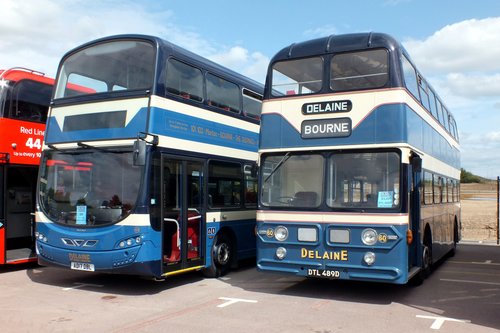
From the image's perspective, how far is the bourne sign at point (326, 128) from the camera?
28.0 feet

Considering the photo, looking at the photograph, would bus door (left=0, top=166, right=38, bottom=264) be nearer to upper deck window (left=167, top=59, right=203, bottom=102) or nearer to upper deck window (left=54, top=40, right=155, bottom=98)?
upper deck window (left=54, top=40, right=155, bottom=98)

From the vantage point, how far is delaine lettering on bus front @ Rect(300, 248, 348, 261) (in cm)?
829

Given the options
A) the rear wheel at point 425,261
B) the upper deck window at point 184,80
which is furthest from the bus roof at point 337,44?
the rear wheel at point 425,261

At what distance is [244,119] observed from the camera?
12172 mm

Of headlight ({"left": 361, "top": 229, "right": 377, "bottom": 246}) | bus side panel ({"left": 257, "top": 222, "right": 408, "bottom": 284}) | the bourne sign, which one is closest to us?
bus side panel ({"left": 257, "top": 222, "right": 408, "bottom": 284})

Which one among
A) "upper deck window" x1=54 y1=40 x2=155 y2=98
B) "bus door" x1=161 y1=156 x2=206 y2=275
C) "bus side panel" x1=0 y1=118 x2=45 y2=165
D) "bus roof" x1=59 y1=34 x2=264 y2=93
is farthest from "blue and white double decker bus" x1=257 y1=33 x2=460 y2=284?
"bus side panel" x1=0 y1=118 x2=45 y2=165

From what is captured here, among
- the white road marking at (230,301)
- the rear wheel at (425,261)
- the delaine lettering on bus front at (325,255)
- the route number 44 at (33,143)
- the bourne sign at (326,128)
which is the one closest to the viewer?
the white road marking at (230,301)

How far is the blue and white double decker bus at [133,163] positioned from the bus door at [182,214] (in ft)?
0.07

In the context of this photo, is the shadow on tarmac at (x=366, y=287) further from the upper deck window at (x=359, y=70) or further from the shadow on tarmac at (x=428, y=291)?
the upper deck window at (x=359, y=70)

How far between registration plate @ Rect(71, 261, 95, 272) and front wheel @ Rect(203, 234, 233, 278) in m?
2.66

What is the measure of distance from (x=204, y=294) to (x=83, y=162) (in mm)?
3193

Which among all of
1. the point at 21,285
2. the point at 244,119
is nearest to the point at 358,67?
the point at 244,119

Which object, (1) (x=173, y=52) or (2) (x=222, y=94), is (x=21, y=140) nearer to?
(1) (x=173, y=52)

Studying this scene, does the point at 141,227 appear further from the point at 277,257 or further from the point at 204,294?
the point at 277,257
